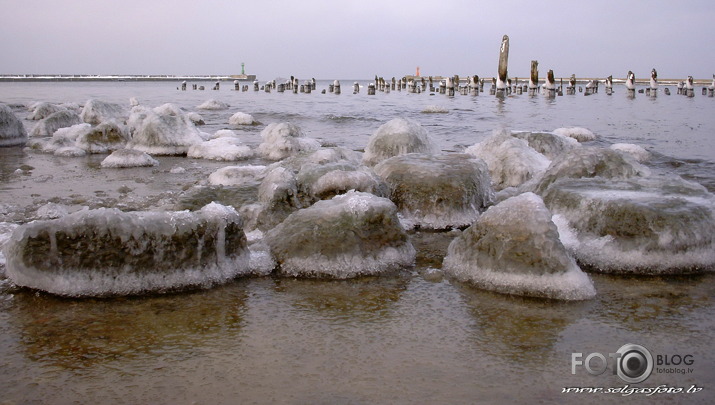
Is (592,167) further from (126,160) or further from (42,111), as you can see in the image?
(42,111)

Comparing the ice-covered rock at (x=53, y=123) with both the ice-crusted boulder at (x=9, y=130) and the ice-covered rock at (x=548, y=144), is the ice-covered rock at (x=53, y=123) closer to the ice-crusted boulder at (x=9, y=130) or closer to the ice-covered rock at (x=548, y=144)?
the ice-crusted boulder at (x=9, y=130)

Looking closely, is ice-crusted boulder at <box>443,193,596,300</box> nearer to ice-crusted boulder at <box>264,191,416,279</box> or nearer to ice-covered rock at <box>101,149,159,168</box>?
ice-crusted boulder at <box>264,191,416,279</box>

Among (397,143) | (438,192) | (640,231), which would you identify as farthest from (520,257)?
(397,143)

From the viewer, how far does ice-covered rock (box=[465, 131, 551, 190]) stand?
6.75m

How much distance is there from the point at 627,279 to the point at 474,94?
126 ft

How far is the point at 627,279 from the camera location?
3504mm

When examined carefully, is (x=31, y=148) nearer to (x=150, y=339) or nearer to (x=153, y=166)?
(x=153, y=166)

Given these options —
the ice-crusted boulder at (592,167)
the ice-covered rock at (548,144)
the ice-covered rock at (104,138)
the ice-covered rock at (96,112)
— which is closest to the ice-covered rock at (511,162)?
the ice-crusted boulder at (592,167)

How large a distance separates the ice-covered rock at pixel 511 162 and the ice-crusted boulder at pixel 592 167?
3.37 feet

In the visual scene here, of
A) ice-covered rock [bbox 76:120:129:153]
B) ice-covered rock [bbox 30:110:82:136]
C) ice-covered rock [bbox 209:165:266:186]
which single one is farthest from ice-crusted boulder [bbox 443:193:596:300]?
ice-covered rock [bbox 30:110:82:136]

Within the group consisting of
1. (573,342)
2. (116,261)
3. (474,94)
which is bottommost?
(573,342)

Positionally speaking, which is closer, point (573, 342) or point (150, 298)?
point (573, 342)

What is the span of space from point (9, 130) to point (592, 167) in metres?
10.1

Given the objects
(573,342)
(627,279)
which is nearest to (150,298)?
(573,342)
